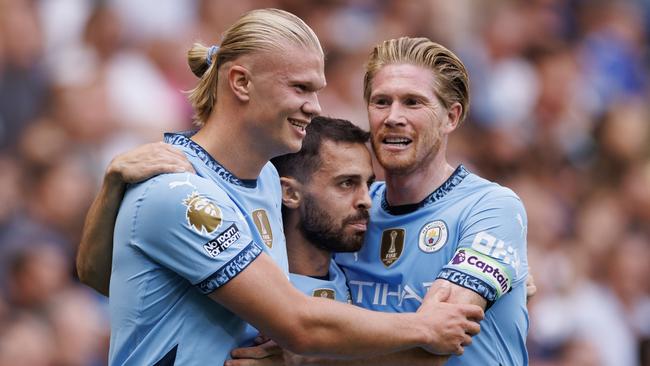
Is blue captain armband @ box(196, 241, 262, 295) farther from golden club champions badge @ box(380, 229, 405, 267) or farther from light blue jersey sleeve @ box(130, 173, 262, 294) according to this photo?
golden club champions badge @ box(380, 229, 405, 267)

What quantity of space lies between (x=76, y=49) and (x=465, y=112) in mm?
4515

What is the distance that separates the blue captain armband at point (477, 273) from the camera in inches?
207

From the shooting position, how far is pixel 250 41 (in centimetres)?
514

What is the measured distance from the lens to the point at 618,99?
12727 millimetres

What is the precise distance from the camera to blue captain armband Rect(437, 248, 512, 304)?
527 cm

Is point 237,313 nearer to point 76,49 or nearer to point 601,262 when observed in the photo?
point 76,49

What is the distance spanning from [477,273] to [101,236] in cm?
153

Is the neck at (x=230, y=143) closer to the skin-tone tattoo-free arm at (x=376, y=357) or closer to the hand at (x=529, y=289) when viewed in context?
the skin-tone tattoo-free arm at (x=376, y=357)

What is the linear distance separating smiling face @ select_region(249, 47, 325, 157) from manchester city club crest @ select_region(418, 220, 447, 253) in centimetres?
78

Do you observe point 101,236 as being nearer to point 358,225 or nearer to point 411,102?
point 358,225

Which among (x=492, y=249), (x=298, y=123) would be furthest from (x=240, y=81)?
(x=492, y=249)

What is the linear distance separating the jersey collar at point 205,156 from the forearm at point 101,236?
1.04 feet

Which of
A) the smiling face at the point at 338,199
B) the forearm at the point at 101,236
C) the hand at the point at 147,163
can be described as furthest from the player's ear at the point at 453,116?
the forearm at the point at 101,236

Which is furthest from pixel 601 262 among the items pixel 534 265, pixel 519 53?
pixel 519 53
